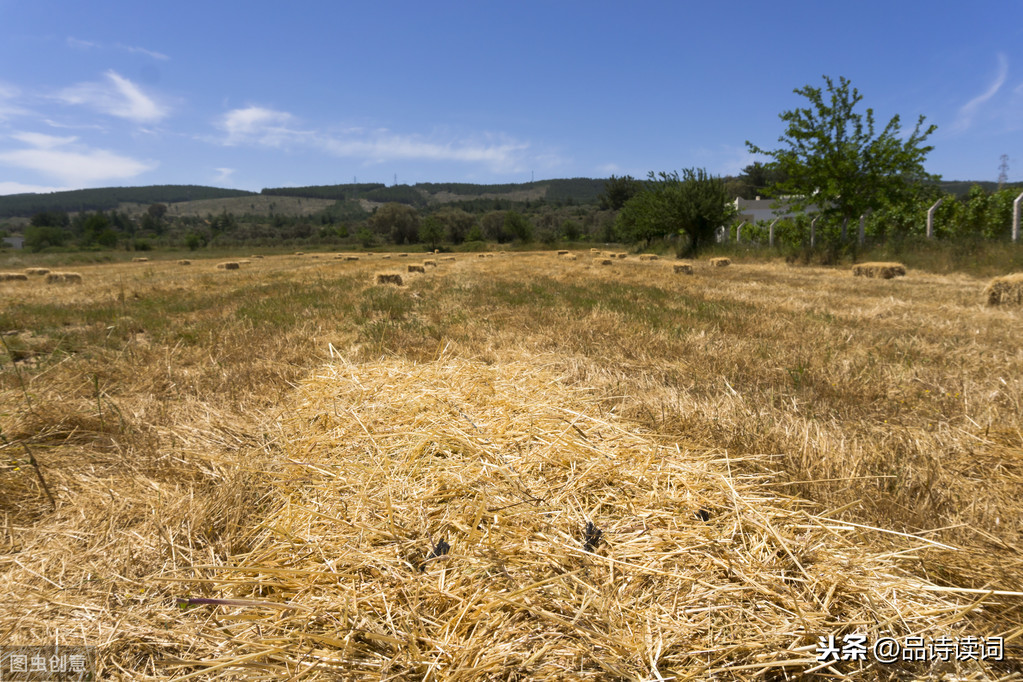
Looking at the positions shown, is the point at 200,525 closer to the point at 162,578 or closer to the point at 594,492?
the point at 162,578

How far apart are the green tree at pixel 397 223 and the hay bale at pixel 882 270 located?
2353 inches

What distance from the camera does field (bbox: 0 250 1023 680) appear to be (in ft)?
4.56

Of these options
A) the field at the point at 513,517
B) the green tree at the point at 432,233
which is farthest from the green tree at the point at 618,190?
the field at the point at 513,517

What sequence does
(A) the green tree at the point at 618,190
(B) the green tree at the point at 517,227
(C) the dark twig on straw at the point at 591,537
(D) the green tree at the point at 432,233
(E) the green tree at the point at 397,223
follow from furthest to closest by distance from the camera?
(A) the green tree at the point at 618,190
(E) the green tree at the point at 397,223
(B) the green tree at the point at 517,227
(D) the green tree at the point at 432,233
(C) the dark twig on straw at the point at 591,537

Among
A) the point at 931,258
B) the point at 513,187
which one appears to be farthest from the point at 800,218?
the point at 513,187

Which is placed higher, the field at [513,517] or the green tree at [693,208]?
the green tree at [693,208]

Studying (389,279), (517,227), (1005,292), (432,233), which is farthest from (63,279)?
(517,227)

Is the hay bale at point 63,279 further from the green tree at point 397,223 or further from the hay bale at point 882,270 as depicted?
the green tree at point 397,223

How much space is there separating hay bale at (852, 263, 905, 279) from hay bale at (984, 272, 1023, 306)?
5611 mm

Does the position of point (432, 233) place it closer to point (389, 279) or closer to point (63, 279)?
point (63, 279)

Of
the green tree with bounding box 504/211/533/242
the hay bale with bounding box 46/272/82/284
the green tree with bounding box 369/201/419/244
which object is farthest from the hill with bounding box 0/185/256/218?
the hay bale with bounding box 46/272/82/284

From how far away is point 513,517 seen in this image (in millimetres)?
1851

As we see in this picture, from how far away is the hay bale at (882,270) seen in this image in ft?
42.2

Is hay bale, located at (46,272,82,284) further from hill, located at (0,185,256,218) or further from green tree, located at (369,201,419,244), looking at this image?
hill, located at (0,185,256,218)
